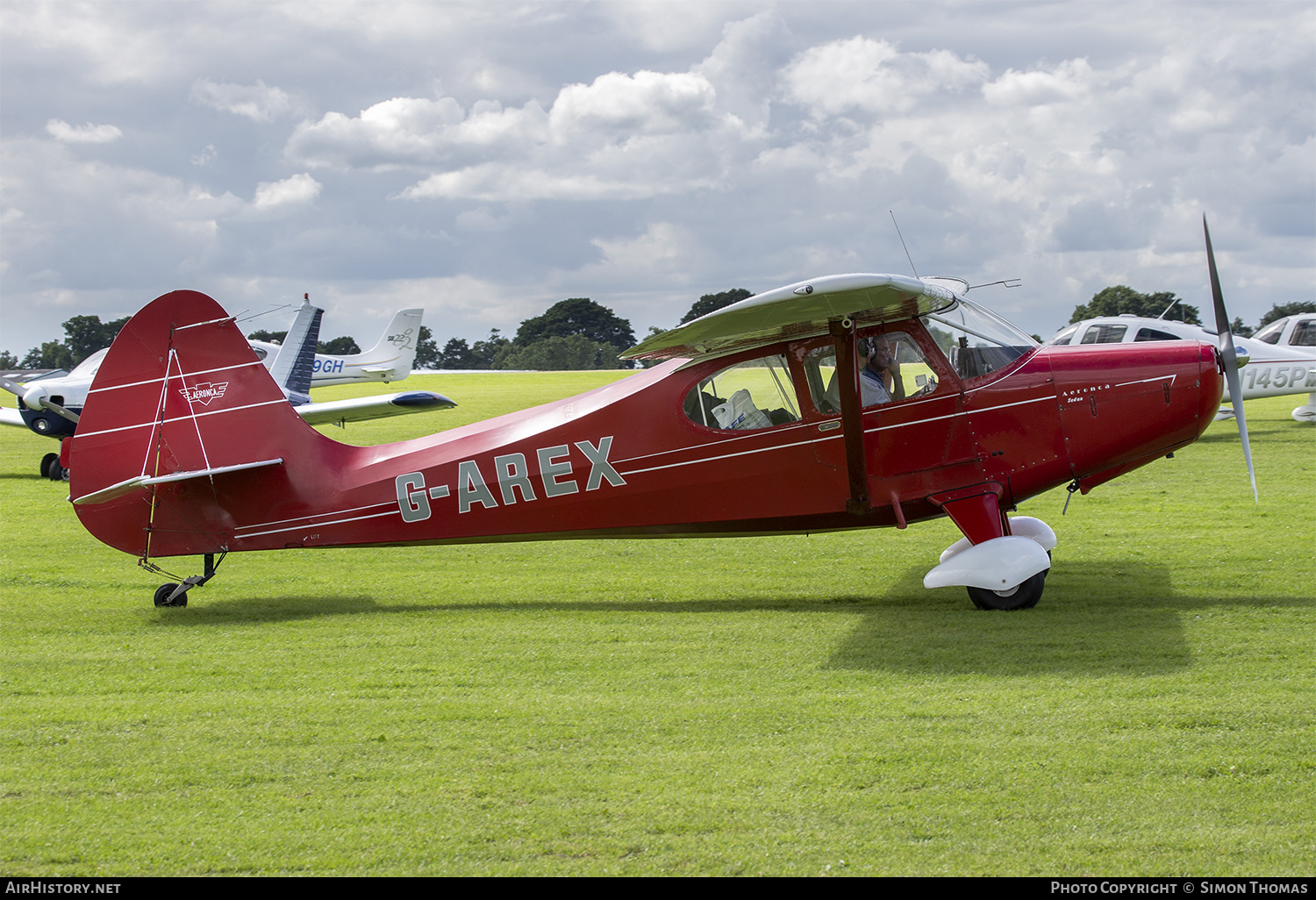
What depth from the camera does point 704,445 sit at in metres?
7.95

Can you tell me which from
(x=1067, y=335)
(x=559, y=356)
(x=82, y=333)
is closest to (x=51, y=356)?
(x=82, y=333)

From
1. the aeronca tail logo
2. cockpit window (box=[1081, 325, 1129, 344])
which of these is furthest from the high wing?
cockpit window (box=[1081, 325, 1129, 344])

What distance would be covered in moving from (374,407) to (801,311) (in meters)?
14.6

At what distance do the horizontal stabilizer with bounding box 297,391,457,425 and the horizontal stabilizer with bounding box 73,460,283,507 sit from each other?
35.8ft

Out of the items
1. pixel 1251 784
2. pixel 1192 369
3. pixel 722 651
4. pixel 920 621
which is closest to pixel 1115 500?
pixel 1192 369

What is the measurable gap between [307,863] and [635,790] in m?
1.34

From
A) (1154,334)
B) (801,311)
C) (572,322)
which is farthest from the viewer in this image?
(572,322)

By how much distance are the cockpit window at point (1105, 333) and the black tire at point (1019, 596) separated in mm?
13095

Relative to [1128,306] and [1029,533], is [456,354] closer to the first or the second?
[1128,306]

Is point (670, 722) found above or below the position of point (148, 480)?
below

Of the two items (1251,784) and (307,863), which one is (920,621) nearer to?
(1251,784)

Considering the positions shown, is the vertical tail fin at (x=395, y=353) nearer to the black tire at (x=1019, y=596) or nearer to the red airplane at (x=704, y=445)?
the red airplane at (x=704, y=445)

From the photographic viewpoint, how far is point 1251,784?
13.8ft

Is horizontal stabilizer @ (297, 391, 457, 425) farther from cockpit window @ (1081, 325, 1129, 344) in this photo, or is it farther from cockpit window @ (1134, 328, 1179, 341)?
cockpit window @ (1134, 328, 1179, 341)
